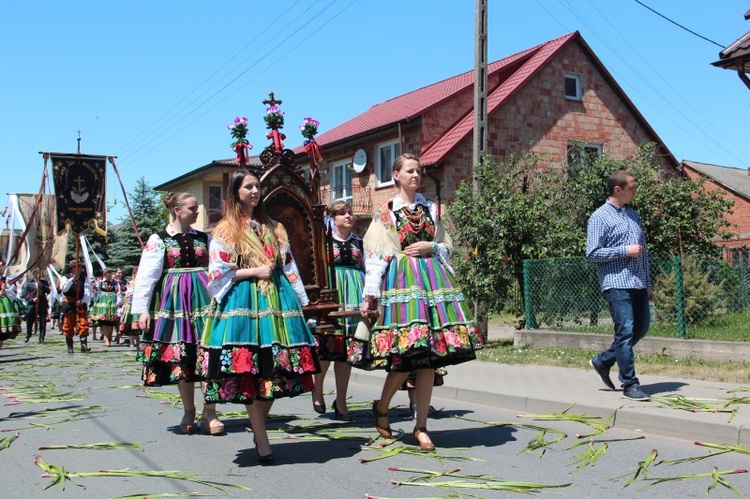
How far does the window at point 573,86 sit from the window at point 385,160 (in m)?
6.51

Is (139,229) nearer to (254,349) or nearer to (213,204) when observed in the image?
(213,204)

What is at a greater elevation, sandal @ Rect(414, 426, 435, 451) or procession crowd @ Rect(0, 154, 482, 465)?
procession crowd @ Rect(0, 154, 482, 465)

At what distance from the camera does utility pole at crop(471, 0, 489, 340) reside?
15.0 meters

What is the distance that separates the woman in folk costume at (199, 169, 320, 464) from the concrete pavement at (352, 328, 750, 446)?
291 cm

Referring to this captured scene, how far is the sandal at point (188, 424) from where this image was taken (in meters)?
7.04

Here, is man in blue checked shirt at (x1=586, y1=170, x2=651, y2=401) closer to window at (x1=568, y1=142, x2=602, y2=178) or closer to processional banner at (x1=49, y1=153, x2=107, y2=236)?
window at (x1=568, y1=142, x2=602, y2=178)

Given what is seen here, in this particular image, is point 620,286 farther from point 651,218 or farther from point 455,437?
point 651,218

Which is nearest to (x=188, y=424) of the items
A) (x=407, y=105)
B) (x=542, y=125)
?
(x=542, y=125)

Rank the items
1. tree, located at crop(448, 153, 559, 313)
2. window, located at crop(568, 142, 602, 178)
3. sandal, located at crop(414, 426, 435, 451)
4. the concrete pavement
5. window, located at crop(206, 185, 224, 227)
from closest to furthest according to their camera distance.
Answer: sandal, located at crop(414, 426, 435, 451) < the concrete pavement < tree, located at crop(448, 153, 559, 313) < window, located at crop(568, 142, 602, 178) < window, located at crop(206, 185, 224, 227)

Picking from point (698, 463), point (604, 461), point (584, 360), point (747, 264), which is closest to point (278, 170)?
point (604, 461)

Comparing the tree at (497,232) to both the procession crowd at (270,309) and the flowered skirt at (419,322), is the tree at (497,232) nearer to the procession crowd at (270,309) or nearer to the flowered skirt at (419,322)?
the procession crowd at (270,309)

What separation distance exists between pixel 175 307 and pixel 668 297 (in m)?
7.20

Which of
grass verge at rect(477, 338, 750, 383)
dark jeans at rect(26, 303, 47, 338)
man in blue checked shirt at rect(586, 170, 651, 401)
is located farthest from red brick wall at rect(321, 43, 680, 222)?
man in blue checked shirt at rect(586, 170, 651, 401)

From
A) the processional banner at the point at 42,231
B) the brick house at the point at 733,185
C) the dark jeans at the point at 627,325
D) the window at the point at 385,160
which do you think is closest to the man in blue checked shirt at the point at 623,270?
the dark jeans at the point at 627,325
